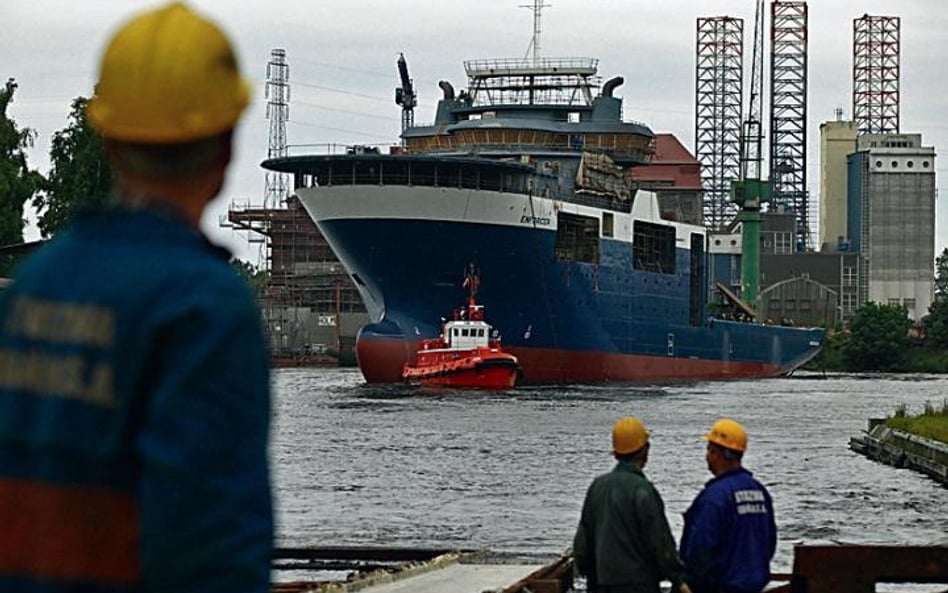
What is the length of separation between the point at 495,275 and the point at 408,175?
14.8 feet

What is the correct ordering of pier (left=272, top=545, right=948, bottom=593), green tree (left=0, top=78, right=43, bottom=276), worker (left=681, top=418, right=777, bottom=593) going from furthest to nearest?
green tree (left=0, top=78, right=43, bottom=276) < pier (left=272, top=545, right=948, bottom=593) < worker (left=681, top=418, right=777, bottom=593)

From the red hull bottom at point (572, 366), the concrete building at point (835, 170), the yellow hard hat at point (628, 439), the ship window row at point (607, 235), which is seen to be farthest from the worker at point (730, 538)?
the concrete building at point (835, 170)

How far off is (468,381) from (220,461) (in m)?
55.4

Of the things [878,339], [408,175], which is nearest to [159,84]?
[408,175]

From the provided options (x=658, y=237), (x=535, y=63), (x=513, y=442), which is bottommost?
(x=513, y=442)

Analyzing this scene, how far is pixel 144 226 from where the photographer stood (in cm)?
242

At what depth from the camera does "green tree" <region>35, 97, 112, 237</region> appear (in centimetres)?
5081

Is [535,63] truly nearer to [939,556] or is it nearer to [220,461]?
[939,556]

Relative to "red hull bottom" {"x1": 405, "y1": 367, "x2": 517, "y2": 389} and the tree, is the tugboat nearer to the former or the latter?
"red hull bottom" {"x1": 405, "y1": 367, "x2": 517, "y2": 389}

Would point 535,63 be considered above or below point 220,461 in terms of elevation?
above

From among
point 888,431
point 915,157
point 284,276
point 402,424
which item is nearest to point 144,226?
point 888,431

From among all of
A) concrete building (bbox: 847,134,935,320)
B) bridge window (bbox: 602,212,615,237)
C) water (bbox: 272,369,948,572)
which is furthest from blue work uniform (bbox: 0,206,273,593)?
concrete building (bbox: 847,134,935,320)

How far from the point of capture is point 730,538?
23.8 ft

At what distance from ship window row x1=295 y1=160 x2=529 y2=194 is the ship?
7 centimetres
